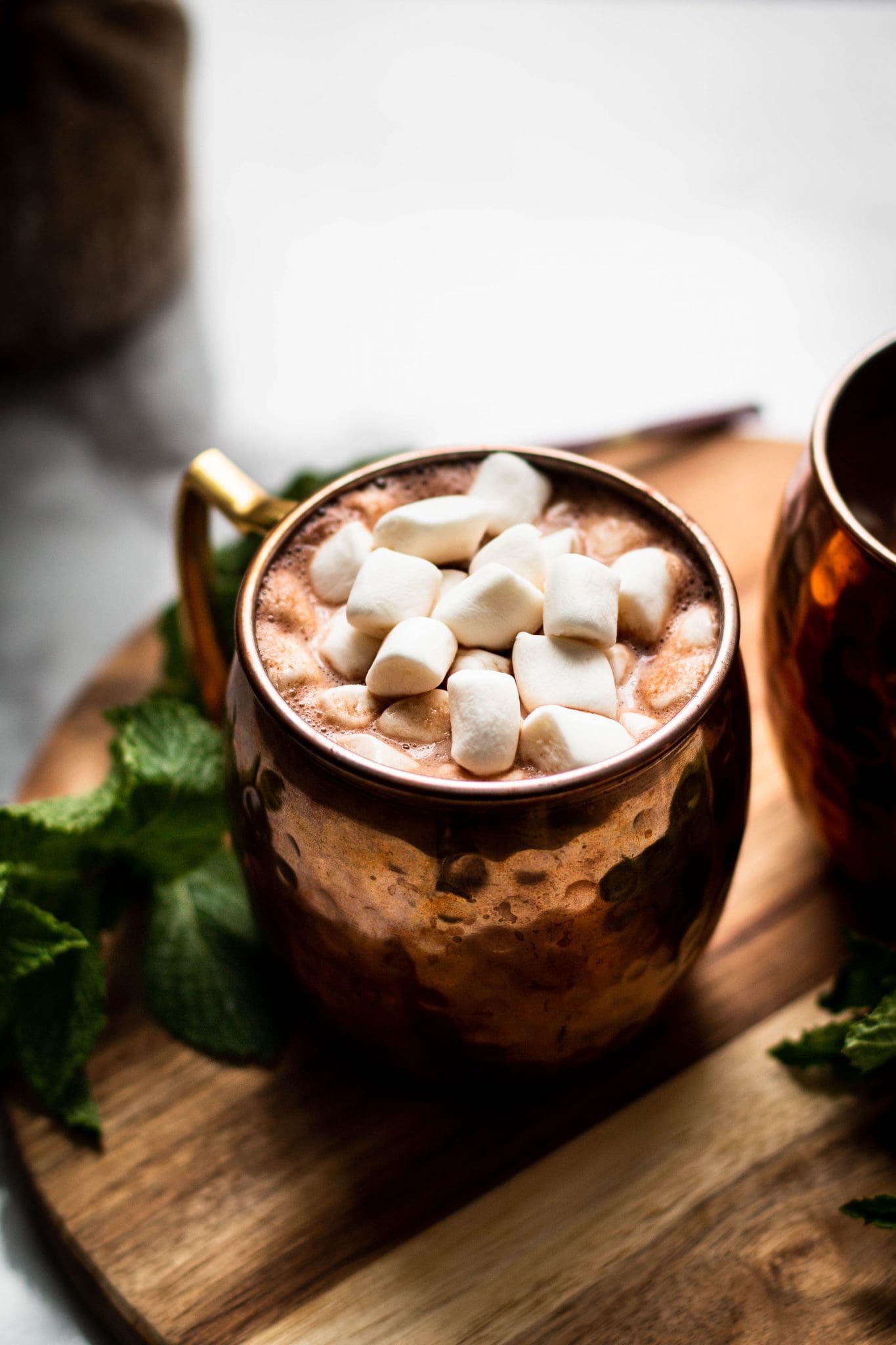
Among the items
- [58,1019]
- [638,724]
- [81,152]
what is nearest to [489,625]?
[638,724]

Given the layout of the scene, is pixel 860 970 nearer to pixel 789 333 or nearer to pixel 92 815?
pixel 92 815

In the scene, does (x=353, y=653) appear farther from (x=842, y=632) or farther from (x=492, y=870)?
(x=842, y=632)

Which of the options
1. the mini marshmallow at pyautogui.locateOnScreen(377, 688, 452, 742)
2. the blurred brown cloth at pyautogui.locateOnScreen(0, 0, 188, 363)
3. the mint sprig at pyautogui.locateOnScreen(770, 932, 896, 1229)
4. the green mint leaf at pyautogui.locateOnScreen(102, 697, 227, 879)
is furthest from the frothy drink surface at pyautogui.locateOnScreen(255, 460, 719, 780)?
the blurred brown cloth at pyautogui.locateOnScreen(0, 0, 188, 363)

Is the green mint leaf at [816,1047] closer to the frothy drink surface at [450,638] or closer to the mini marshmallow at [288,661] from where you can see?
the frothy drink surface at [450,638]

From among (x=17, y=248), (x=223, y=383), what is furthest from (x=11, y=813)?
(x=223, y=383)

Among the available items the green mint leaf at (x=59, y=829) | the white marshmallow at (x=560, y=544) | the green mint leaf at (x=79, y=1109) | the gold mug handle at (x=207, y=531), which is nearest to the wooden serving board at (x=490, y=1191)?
the green mint leaf at (x=79, y=1109)
